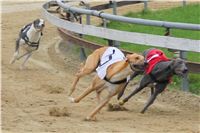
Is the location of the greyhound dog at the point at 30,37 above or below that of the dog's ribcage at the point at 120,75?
below

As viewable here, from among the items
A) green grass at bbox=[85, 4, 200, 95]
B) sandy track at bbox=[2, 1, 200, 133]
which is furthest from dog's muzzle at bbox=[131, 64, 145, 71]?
green grass at bbox=[85, 4, 200, 95]

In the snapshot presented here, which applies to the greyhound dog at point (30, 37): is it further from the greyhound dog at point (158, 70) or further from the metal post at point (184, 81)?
the greyhound dog at point (158, 70)

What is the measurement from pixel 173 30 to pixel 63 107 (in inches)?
213

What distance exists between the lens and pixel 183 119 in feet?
26.4

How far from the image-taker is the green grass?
979cm

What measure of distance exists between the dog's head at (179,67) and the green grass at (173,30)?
1220 millimetres

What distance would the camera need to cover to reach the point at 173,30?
13250 millimetres

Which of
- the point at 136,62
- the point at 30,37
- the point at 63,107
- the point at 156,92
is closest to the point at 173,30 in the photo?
the point at 30,37

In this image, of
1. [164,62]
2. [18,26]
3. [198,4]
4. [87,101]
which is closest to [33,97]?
[87,101]

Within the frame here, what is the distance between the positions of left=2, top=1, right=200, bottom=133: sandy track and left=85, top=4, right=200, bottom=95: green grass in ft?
2.10

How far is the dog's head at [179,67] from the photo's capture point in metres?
8.00

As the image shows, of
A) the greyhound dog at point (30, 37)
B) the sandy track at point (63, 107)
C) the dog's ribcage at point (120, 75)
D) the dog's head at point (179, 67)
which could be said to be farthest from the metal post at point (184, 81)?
the greyhound dog at point (30, 37)

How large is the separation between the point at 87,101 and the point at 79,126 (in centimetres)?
171

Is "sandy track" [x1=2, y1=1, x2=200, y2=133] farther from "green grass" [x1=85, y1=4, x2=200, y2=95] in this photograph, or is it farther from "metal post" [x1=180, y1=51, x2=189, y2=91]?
"green grass" [x1=85, y1=4, x2=200, y2=95]
